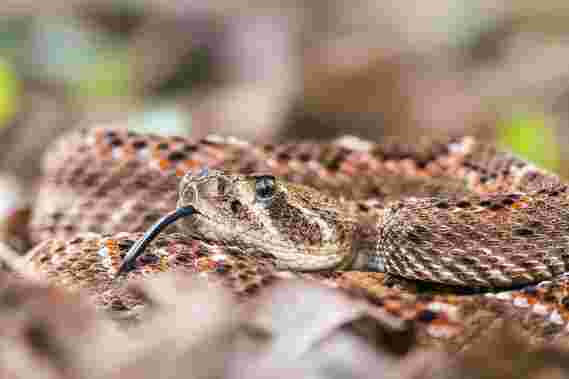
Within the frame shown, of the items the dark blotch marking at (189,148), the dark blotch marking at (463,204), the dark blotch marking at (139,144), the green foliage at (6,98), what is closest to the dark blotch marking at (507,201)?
the dark blotch marking at (463,204)

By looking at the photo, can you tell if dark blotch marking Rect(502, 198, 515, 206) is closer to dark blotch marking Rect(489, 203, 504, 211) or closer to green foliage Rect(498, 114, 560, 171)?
dark blotch marking Rect(489, 203, 504, 211)

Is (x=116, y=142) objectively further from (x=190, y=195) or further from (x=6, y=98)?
(x=6, y=98)

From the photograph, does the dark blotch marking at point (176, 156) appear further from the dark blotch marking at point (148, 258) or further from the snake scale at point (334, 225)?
the dark blotch marking at point (148, 258)

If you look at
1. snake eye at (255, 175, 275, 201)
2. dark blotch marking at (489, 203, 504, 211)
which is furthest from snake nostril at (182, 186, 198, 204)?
dark blotch marking at (489, 203, 504, 211)

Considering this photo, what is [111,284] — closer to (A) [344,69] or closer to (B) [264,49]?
(A) [344,69]

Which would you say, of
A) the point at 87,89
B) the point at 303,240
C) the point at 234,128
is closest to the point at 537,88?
the point at 234,128

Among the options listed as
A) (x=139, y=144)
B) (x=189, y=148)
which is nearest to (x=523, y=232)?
(x=189, y=148)
